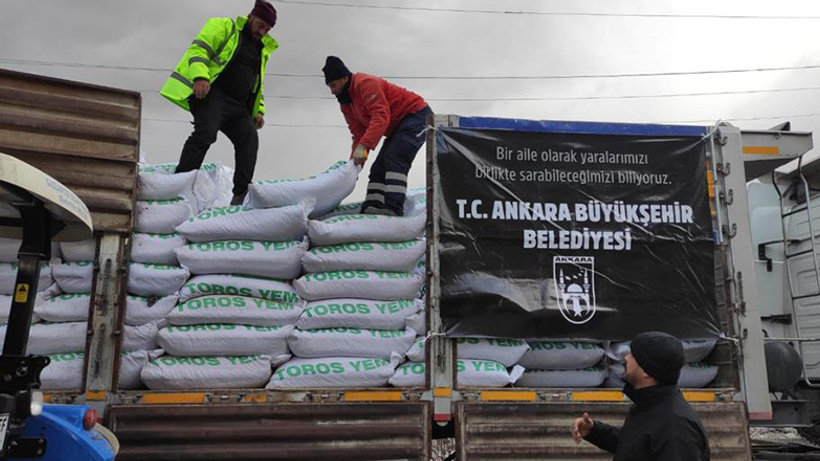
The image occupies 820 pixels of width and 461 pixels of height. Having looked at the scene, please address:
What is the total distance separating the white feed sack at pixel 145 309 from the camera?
386 cm

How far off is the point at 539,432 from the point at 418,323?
95 centimetres

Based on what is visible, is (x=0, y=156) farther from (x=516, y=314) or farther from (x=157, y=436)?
(x=516, y=314)

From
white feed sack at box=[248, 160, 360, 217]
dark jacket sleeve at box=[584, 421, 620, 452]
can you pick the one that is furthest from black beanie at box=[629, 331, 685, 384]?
white feed sack at box=[248, 160, 360, 217]

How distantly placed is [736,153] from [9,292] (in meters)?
4.59

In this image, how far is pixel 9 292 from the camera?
381cm

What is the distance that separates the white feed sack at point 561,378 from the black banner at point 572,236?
0.90 feet

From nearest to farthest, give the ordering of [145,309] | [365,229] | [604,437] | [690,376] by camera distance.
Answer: [604,437]
[145,309]
[365,229]
[690,376]

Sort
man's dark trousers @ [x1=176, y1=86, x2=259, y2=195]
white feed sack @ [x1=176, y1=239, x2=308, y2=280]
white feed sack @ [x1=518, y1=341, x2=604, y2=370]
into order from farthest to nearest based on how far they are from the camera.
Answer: man's dark trousers @ [x1=176, y1=86, x2=259, y2=195] → white feed sack @ [x1=518, y1=341, x2=604, y2=370] → white feed sack @ [x1=176, y1=239, x2=308, y2=280]

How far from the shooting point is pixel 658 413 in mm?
2447

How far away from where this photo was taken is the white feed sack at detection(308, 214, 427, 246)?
159 inches

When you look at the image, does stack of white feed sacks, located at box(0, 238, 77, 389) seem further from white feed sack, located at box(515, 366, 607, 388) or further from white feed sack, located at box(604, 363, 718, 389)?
white feed sack, located at box(604, 363, 718, 389)

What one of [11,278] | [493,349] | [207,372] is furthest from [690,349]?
[11,278]

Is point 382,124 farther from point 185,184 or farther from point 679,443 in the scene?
point 679,443

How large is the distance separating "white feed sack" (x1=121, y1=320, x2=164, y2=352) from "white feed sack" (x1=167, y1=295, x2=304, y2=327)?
0.12m
